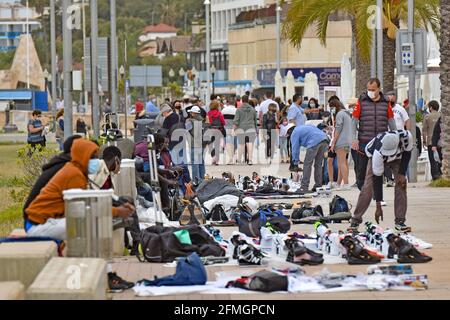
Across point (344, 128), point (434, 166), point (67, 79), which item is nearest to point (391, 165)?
point (67, 79)

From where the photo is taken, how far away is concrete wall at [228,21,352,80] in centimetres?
9656

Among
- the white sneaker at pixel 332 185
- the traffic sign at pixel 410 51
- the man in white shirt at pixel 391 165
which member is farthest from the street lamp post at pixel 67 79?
the man in white shirt at pixel 391 165

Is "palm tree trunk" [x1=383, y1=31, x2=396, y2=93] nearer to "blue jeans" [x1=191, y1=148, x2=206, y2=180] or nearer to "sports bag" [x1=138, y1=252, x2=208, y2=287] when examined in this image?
"blue jeans" [x1=191, y1=148, x2=206, y2=180]

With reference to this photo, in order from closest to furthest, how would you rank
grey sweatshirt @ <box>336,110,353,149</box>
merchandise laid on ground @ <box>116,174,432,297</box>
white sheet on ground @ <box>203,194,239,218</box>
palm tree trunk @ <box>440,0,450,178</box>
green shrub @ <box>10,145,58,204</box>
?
merchandise laid on ground @ <box>116,174,432,297</box> → white sheet on ground @ <box>203,194,239,218</box> → green shrub @ <box>10,145,58,204</box> → grey sweatshirt @ <box>336,110,353,149</box> → palm tree trunk @ <box>440,0,450,178</box>

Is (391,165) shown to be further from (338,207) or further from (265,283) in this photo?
(265,283)

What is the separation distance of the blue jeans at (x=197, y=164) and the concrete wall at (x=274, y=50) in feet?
200

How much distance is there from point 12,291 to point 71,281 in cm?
60

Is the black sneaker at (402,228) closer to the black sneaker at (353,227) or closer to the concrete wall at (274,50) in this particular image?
the black sneaker at (353,227)

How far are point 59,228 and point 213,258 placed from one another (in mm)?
2346

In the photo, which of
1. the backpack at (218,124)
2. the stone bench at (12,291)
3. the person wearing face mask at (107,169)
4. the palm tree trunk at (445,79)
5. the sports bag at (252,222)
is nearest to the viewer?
the stone bench at (12,291)

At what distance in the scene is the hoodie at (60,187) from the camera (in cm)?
1334

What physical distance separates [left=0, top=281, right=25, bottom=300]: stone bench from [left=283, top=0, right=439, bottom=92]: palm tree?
2712cm

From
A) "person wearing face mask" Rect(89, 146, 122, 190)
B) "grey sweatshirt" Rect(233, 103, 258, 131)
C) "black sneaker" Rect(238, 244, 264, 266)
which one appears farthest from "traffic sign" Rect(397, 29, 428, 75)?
"black sneaker" Rect(238, 244, 264, 266)
